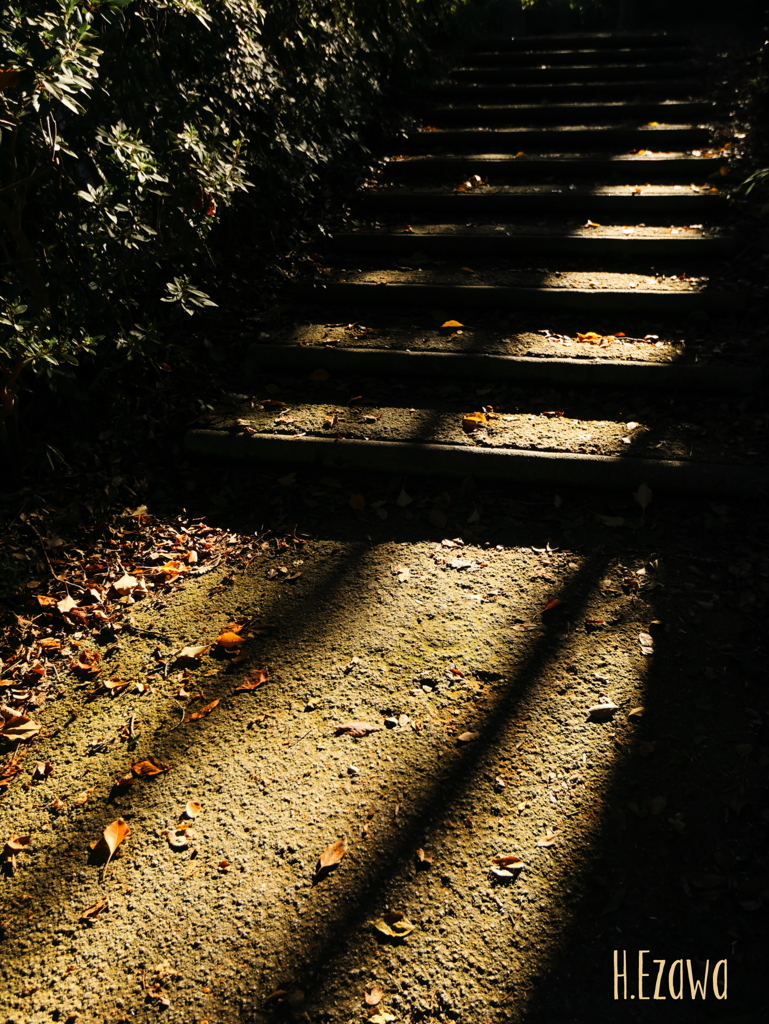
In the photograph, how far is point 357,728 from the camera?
2.43 metres

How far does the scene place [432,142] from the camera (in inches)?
266

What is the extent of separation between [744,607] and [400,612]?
1.33 metres

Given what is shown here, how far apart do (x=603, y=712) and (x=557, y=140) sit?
579 centimetres

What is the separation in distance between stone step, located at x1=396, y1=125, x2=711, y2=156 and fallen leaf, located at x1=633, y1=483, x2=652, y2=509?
14.1 feet

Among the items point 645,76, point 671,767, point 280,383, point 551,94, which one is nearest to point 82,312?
point 280,383

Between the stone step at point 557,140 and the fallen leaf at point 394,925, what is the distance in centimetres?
638

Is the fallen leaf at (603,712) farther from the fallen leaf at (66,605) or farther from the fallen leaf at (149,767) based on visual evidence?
the fallen leaf at (66,605)

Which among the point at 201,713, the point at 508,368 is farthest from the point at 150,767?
the point at 508,368

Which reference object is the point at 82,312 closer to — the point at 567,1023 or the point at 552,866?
the point at 552,866

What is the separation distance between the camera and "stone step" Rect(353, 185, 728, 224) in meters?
5.25

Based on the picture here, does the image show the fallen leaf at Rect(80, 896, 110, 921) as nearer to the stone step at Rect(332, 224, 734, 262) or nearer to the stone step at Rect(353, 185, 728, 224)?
the stone step at Rect(332, 224, 734, 262)

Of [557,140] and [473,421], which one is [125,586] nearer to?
[473,421]

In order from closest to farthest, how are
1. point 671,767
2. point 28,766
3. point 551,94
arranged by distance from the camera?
point 671,767, point 28,766, point 551,94

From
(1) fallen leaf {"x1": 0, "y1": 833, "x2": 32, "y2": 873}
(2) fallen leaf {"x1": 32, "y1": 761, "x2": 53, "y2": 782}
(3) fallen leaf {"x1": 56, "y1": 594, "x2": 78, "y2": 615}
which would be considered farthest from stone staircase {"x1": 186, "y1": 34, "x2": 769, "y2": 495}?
(1) fallen leaf {"x1": 0, "y1": 833, "x2": 32, "y2": 873}
